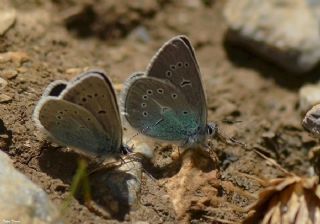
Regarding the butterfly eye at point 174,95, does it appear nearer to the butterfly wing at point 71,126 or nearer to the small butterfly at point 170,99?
the small butterfly at point 170,99

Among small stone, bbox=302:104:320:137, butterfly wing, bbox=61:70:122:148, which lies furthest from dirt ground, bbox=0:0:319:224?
small stone, bbox=302:104:320:137

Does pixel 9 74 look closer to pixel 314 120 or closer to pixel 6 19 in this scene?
pixel 6 19

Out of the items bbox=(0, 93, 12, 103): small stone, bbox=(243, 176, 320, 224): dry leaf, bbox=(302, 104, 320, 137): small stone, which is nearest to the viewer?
bbox=(243, 176, 320, 224): dry leaf

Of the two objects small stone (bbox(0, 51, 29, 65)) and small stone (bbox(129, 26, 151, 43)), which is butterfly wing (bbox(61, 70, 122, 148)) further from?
small stone (bbox(129, 26, 151, 43))

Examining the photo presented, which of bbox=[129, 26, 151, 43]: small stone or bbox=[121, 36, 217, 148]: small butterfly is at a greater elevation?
bbox=[121, 36, 217, 148]: small butterfly

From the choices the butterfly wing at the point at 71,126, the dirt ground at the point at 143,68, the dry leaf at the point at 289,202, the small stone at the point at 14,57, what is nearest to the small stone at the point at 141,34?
the dirt ground at the point at 143,68

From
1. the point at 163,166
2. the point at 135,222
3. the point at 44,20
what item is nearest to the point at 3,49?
the point at 44,20
